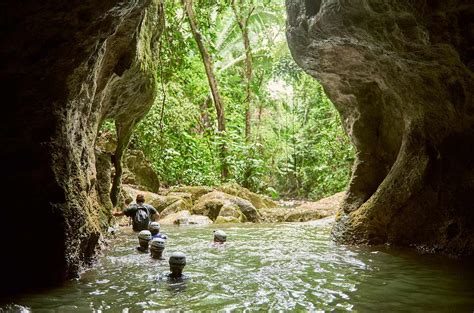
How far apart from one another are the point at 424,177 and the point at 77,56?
552cm

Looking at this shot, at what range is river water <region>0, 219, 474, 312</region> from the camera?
12.8ft

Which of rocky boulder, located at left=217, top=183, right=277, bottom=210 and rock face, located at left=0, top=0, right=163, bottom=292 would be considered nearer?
rock face, located at left=0, top=0, right=163, bottom=292

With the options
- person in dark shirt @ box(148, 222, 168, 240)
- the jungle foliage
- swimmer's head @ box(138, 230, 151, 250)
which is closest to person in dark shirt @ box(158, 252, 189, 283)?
swimmer's head @ box(138, 230, 151, 250)

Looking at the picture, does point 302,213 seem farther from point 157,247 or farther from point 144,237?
point 157,247

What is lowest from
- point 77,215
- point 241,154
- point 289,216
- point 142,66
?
point 289,216

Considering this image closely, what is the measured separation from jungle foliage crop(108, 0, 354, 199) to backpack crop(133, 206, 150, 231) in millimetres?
3604

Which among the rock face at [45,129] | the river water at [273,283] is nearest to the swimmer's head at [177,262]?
the river water at [273,283]

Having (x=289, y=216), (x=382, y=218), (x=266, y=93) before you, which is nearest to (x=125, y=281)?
(x=382, y=218)

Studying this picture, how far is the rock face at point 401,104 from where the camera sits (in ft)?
17.1

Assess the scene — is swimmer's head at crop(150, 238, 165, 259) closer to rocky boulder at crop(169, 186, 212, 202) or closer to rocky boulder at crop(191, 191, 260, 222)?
rocky boulder at crop(191, 191, 260, 222)

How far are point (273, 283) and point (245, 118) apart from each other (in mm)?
18710

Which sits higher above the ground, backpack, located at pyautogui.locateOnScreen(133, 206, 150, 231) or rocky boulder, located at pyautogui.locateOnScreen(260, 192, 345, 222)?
backpack, located at pyautogui.locateOnScreen(133, 206, 150, 231)

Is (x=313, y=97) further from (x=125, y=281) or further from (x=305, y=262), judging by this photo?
(x=125, y=281)

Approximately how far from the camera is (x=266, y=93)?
24.7m
